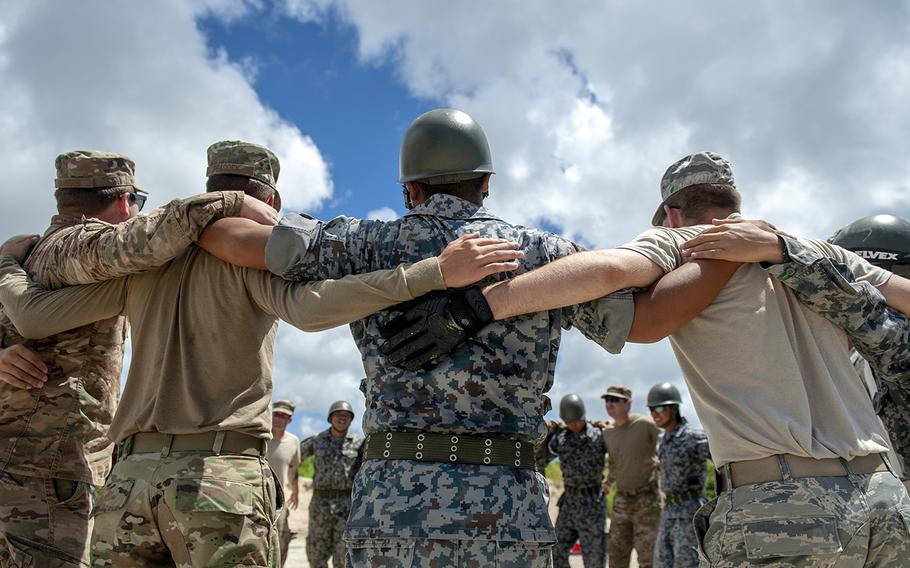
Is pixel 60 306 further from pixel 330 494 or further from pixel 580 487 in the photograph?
pixel 580 487

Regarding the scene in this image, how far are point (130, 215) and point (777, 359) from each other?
10.4ft

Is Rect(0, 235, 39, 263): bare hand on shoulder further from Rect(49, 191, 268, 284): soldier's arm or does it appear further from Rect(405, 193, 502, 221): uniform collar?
Rect(405, 193, 502, 221): uniform collar

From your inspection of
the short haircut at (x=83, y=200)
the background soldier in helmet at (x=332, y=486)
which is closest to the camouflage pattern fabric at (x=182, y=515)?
the short haircut at (x=83, y=200)

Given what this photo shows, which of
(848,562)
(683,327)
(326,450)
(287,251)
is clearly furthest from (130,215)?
(326,450)

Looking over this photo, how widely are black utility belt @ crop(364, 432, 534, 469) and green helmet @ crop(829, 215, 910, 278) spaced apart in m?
2.49

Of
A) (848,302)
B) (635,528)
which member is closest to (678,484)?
(635,528)

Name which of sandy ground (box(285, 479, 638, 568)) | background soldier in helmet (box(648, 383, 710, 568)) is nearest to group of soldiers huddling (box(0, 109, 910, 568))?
background soldier in helmet (box(648, 383, 710, 568))

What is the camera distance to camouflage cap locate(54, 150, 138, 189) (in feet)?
12.9

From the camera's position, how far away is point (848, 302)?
293 centimetres

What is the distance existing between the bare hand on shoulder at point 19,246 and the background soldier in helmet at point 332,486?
7388 mm

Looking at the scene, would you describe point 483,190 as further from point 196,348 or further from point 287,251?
point 196,348

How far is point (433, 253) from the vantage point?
9.46 ft

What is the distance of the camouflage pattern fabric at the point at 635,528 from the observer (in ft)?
34.6

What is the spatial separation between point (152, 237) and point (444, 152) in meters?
1.23
